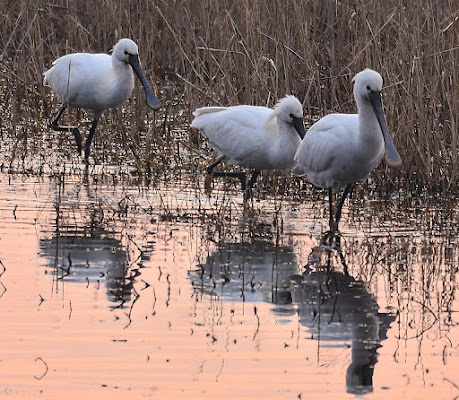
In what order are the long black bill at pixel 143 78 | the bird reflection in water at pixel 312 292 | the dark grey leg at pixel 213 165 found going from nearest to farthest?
1. the bird reflection in water at pixel 312 292
2. the dark grey leg at pixel 213 165
3. the long black bill at pixel 143 78

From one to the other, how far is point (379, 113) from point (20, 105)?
209 inches

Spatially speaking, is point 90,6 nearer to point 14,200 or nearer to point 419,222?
point 14,200

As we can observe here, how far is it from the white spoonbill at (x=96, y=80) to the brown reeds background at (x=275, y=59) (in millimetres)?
324

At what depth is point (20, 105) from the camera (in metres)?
12.3

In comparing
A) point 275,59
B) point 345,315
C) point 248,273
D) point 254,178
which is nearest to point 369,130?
point 254,178

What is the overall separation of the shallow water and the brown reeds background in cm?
101

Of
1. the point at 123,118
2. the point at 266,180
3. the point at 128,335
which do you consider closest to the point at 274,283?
the point at 128,335

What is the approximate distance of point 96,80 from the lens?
10.8 meters

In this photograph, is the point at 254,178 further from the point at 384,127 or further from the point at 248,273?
the point at 248,273

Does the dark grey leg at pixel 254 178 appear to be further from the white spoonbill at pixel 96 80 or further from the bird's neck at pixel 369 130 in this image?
the white spoonbill at pixel 96 80

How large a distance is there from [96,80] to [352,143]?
350 cm

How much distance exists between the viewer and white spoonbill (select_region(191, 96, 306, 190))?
9.12 meters

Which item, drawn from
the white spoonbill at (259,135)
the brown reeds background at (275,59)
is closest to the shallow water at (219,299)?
the white spoonbill at (259,135)

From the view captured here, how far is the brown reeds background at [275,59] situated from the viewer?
953 cm
